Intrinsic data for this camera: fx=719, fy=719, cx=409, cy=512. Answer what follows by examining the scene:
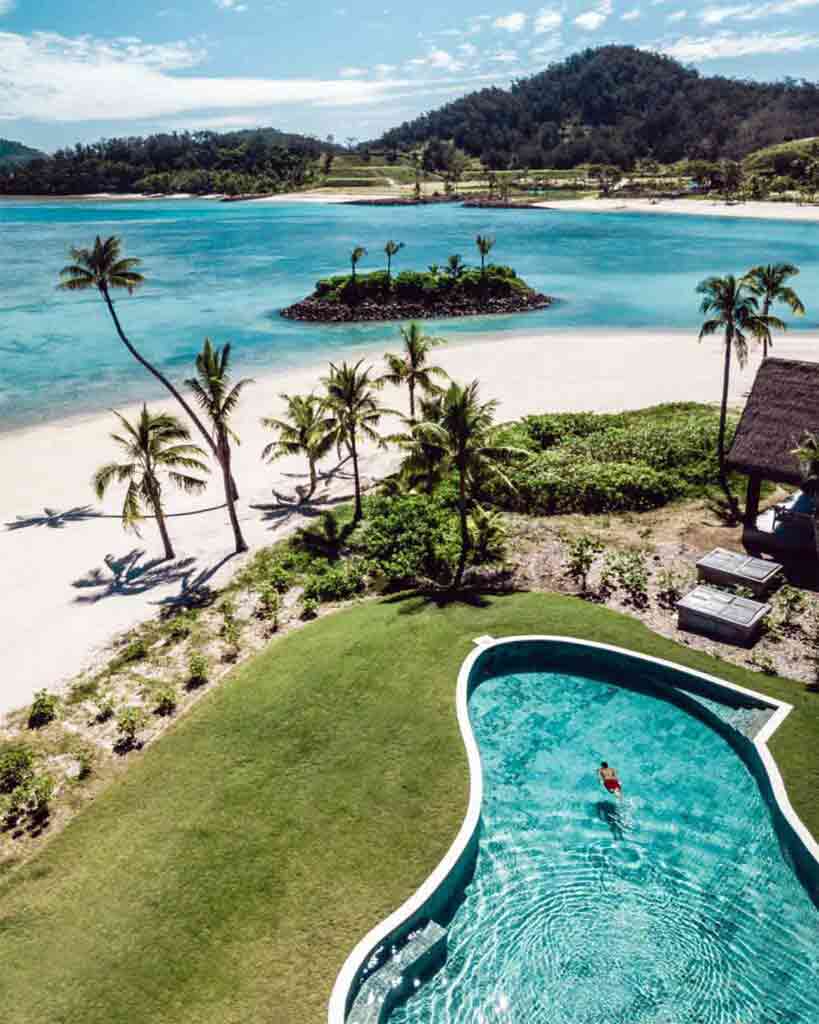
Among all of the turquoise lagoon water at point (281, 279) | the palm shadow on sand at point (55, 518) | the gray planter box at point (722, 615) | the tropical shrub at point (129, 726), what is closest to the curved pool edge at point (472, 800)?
the gray planter box at point (722, 615)

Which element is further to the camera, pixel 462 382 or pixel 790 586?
pixel 462 382

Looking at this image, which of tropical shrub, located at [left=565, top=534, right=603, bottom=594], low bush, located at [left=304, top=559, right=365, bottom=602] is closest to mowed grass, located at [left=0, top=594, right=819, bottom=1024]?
tropical shrub, located at [left=565, top=534, right=603, bottom=594]

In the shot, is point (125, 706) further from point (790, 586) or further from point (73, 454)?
point (73, 454)

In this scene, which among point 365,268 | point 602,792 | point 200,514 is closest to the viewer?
point 602,792

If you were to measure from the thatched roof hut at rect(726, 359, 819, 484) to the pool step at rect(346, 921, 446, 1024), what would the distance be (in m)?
18.2

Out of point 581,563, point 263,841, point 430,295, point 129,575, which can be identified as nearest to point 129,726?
point 263,841

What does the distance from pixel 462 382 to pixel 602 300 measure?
37929mm

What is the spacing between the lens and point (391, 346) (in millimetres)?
61812

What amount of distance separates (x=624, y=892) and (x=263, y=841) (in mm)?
6786

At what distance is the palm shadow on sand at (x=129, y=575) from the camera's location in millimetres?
25234

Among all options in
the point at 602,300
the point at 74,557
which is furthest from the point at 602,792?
the point at 602,300

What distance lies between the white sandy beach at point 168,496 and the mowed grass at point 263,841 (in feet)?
21.4

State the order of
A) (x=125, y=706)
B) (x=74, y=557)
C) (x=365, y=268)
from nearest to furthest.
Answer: (x=125, y=706) < (x=74, y=557) < (x=365, y=268)

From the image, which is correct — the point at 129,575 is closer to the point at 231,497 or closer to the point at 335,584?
the point at 231,497
